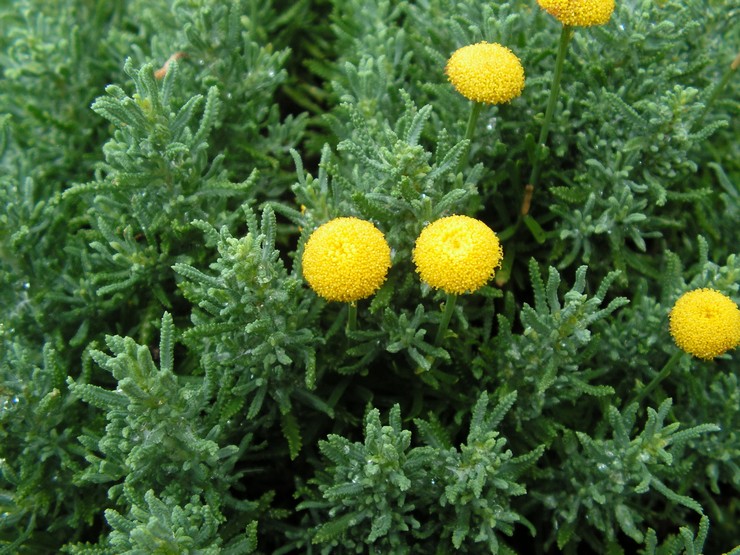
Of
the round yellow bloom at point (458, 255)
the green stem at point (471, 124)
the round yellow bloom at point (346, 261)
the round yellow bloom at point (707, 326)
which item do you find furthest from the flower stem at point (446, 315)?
the round yellow bloom at point (707, 326)

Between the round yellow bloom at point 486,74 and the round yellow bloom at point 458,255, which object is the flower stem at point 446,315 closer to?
the round yellow bloom at point 458,255

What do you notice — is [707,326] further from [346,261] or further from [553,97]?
[346,261]

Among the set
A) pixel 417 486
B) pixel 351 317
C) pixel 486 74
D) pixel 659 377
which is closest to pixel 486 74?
pixel 486 74

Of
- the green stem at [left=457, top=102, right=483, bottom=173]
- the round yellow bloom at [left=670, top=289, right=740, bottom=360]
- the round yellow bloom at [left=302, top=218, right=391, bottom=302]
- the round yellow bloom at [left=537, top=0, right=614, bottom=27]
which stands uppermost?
the round yellow bloom at [left=537, top=0, right=614, bottom=27]

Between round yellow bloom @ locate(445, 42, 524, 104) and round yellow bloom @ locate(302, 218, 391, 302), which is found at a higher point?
round yellow bloom @ locate(445, 42, 524, 104)

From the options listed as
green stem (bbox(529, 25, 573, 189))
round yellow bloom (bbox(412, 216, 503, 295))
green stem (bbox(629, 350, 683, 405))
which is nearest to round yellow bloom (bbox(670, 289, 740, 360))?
green stem (bbox(629, 350, 683, 405))

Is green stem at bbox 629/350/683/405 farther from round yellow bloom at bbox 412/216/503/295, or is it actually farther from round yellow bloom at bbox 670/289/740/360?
round yellow bloom at bbox 412/216/503/295
